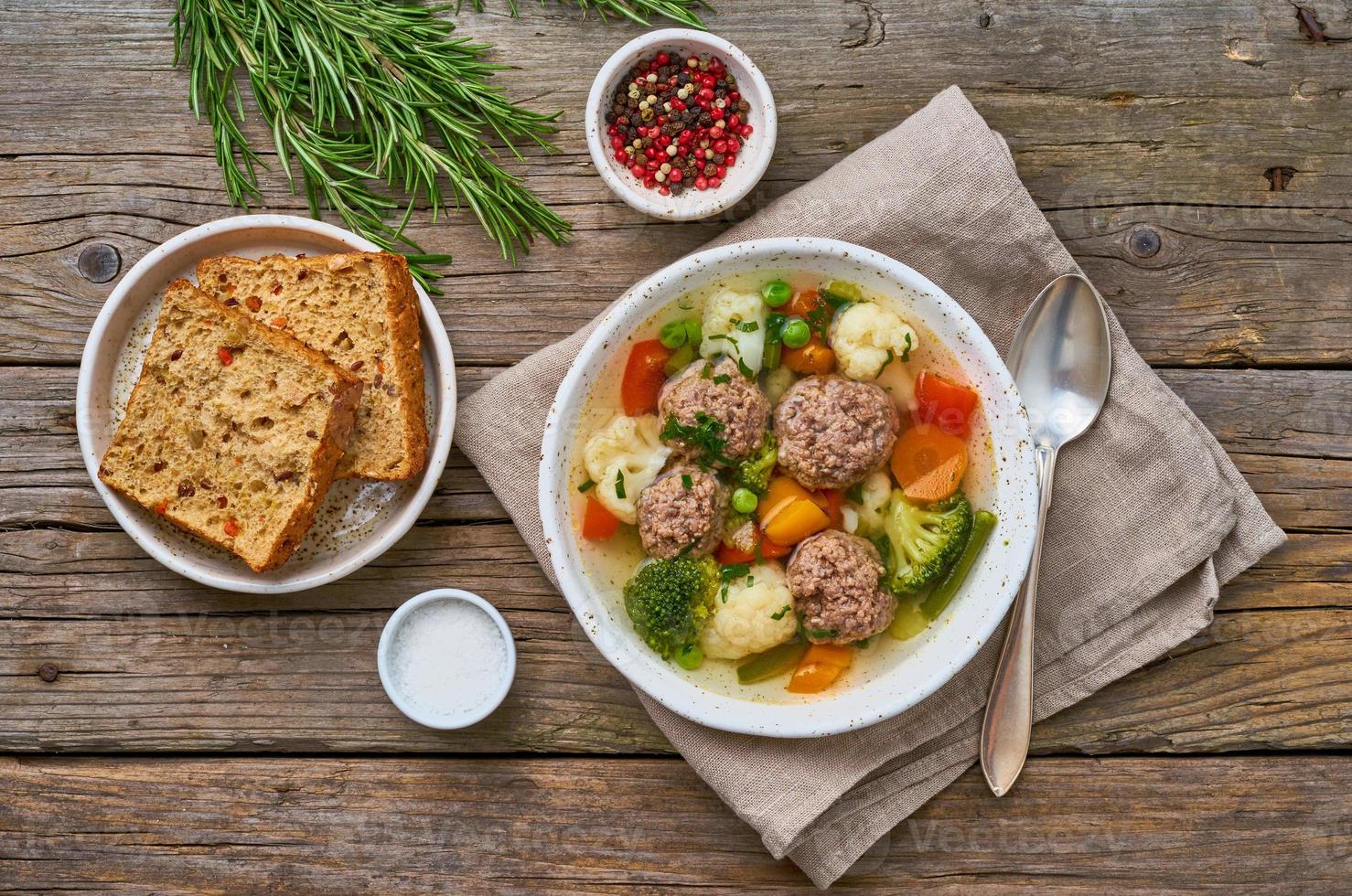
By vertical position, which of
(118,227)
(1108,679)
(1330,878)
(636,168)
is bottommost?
(1330,878)

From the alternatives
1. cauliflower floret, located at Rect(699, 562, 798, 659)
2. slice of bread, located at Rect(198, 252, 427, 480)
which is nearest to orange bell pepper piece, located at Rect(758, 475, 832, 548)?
cauliflower floret, located at Rect(699, 562, 798, 659)

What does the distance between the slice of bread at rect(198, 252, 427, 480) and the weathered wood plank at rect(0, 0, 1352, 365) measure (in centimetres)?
34

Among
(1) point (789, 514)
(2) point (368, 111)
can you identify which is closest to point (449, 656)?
(1) point (789, 514)

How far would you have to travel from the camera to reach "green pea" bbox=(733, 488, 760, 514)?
299 centimetres

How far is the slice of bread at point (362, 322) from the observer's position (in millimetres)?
3072

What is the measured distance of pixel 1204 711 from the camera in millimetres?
3424

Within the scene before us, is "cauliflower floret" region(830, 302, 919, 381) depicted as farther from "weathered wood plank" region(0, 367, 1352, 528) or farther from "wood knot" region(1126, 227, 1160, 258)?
"weathered wood plank" region(0, 367, 1352, 528)

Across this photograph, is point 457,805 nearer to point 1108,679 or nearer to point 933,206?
point 1108,679

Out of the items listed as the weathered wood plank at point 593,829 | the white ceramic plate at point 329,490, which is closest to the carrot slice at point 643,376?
the white ceramic plate at point 329,490

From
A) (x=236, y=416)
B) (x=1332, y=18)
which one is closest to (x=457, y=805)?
(x=236, y=416)

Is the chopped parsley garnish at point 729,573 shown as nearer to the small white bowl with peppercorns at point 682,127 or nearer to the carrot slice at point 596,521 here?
the carrot slice at point 596,521

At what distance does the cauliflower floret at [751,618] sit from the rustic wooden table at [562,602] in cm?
60

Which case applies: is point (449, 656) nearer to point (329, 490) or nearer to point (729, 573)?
point (329, 490)

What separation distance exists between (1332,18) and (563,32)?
275 cm
